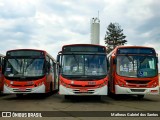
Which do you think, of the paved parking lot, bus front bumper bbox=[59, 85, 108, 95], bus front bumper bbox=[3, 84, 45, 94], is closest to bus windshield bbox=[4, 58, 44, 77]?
bus front bumper bbox=[3, 84, 45, 94]

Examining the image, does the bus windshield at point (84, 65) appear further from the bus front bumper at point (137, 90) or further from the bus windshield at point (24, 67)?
the bus windshield at point (24, 67)

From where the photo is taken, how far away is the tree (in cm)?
8981

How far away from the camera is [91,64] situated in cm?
1752

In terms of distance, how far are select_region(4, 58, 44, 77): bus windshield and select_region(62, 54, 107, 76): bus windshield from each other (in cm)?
233

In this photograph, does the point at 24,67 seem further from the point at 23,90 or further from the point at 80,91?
the point at 80,91

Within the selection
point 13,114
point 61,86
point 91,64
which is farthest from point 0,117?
point 91,64

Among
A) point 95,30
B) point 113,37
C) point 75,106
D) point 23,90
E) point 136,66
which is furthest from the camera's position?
point 113,37

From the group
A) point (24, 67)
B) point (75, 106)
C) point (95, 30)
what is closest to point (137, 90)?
point (75, 106)

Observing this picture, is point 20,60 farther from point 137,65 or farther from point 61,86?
point 137,65

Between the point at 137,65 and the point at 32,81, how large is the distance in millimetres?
6092

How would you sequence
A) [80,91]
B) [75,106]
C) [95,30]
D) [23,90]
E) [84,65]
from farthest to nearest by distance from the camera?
1. [95,30]
2. [23,90]
3. [84,65]
4. [80,91]
5. [75,106]

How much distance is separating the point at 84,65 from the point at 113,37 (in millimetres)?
75589

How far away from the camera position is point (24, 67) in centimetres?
1916

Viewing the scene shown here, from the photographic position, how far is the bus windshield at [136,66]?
→ 59.9ft
